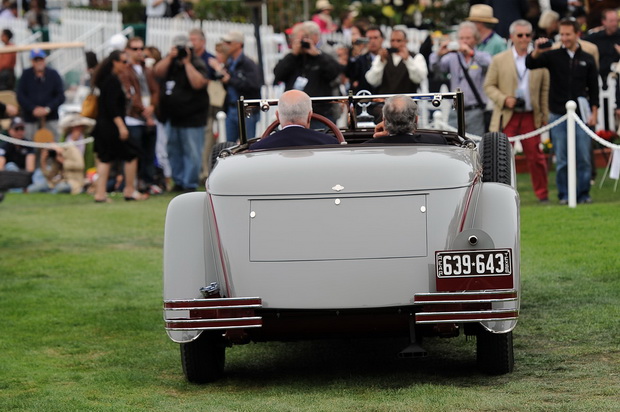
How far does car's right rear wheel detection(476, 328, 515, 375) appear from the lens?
709cm

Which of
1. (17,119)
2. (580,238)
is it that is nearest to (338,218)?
(580,238)

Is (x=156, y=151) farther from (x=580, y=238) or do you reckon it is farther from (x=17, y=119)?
(x=580, y=238)

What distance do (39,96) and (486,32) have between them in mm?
7807

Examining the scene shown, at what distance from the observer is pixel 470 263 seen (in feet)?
21.9

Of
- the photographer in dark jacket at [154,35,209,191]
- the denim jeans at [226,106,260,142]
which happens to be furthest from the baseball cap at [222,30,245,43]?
the denim jeans at [226,106,260,142]

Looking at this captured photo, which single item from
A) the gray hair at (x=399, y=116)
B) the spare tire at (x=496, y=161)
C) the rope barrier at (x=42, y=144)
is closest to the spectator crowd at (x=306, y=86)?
the rope barrier at (x=42, y=144)

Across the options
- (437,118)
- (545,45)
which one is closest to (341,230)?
(545,45)

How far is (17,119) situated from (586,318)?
14.8 metres

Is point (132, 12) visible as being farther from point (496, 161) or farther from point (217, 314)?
point (217, 314)

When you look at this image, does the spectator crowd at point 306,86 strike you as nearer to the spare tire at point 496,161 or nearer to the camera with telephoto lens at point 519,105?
the camera with telephoto lens at point 519,105

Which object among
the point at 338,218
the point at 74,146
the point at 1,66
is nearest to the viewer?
the point at 338,218

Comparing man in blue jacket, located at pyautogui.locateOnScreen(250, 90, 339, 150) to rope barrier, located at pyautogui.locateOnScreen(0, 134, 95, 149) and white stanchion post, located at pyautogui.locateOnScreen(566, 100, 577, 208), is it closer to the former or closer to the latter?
white stanchion post, located at pyautogui.locateOnScreen(566, 100, 577, 208)

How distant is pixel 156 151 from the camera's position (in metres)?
20.7

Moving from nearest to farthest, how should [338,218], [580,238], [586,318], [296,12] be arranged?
[338,218] < [586,318] < [580,238] < [296,12]
